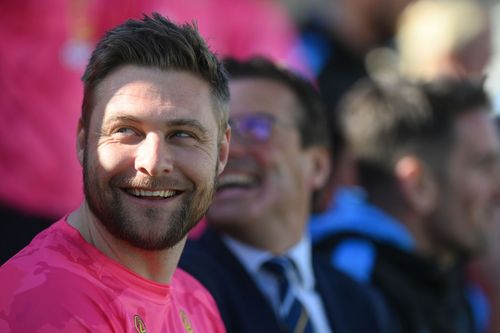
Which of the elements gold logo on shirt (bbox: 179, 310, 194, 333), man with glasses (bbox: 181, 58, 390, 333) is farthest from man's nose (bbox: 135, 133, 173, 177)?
man with glasses (bbox: 181, 58, 390, 333)

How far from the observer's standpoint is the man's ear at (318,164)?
13.7 feet

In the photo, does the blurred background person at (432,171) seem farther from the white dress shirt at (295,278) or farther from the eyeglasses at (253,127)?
the eyeglasses at (253,127)

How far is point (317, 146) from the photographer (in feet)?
13.8

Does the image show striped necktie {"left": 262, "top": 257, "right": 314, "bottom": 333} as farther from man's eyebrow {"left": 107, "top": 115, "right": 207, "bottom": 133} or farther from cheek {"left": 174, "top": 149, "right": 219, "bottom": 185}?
man's eyebrow {"left": 107, "top": 115, "right": 207, "bottom": 133}

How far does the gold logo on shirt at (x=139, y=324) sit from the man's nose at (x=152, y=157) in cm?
34

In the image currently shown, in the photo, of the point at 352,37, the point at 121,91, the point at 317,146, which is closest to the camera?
the point at 121,91

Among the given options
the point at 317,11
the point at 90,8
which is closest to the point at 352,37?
the point at 317,11

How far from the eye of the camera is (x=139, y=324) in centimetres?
238

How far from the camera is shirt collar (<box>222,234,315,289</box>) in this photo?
12.1 feet

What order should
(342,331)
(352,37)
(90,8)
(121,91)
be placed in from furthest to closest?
(352,37)
(90,8)
(342,331)
(121,91)

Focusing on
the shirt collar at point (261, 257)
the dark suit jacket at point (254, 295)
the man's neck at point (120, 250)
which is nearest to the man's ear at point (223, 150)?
the man's neck at point (120, 250)

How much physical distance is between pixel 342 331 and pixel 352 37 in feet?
10.8

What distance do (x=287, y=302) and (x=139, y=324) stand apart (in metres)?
1.36

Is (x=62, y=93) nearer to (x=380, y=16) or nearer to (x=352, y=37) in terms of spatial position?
(x=352, y=37)
